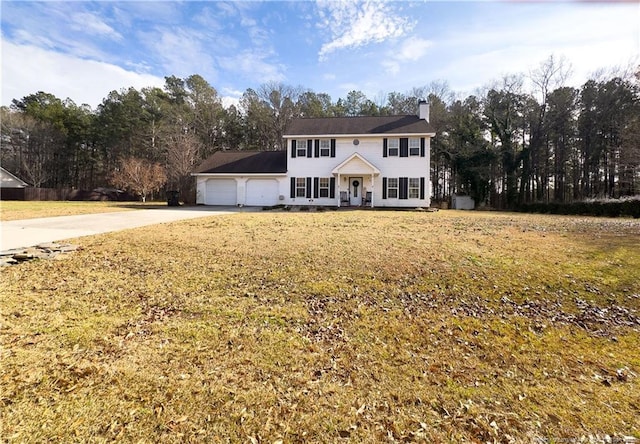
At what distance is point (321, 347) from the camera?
3.55 metres

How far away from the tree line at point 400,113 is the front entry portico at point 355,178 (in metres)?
13.8

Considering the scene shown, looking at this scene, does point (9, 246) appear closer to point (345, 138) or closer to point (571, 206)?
point (345, 138)

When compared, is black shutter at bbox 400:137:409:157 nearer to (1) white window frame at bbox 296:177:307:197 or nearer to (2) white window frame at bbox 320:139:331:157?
(2) white window frame at bbox 320:139:331:157

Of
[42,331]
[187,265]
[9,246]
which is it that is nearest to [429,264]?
[187,265]

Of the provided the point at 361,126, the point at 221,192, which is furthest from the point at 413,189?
Result: the point at 221,192

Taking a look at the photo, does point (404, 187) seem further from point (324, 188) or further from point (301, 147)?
point (301, 147)

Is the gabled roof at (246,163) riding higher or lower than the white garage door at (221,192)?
higher

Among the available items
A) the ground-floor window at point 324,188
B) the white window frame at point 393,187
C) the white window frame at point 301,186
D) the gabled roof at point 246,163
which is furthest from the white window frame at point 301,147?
the white window frame at point 393,187

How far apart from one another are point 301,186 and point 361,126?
673 centimetres

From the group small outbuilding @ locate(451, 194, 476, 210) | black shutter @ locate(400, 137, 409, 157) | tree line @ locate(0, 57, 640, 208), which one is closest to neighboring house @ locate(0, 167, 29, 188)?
tree line @ locate(0, 57, 640, 208)

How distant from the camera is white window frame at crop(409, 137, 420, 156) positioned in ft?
72.7

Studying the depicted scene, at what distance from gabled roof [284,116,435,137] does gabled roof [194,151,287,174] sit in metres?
2.76

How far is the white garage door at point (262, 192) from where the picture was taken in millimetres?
24016

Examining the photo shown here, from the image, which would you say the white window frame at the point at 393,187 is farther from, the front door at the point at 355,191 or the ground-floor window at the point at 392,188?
the front door at the point at 355,191
